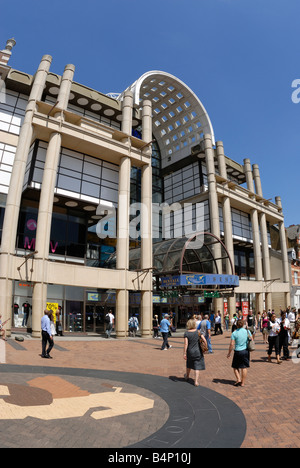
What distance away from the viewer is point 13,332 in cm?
2019

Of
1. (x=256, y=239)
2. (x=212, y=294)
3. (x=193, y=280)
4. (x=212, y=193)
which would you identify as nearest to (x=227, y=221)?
(x=212, y=193)

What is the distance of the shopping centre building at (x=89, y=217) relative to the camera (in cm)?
2081

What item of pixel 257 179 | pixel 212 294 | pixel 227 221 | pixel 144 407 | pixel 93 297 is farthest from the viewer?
pixel 257 179

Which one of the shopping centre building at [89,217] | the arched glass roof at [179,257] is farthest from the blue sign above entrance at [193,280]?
the arched glass roof at [179,257]

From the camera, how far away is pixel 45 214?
67.5 ft

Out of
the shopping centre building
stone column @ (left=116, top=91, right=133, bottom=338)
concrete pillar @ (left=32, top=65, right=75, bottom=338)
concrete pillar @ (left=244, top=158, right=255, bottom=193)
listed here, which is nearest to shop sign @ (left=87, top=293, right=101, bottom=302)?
the shopping centre building

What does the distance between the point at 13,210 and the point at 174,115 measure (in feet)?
93.8

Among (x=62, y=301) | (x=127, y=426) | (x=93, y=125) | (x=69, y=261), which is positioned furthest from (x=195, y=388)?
(x=93, y=125)

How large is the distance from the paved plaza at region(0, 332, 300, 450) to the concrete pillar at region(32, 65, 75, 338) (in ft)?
27.6

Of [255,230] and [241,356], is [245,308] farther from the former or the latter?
[241,356]

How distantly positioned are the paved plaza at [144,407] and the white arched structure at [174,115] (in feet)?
106

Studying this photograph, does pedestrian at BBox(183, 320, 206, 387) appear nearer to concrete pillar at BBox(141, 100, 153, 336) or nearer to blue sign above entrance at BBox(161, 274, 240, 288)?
blue sign above entrance at BBox(161, 274, 240, 288)

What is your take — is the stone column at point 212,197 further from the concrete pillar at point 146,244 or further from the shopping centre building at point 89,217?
the concrete pillar at point 146,244
